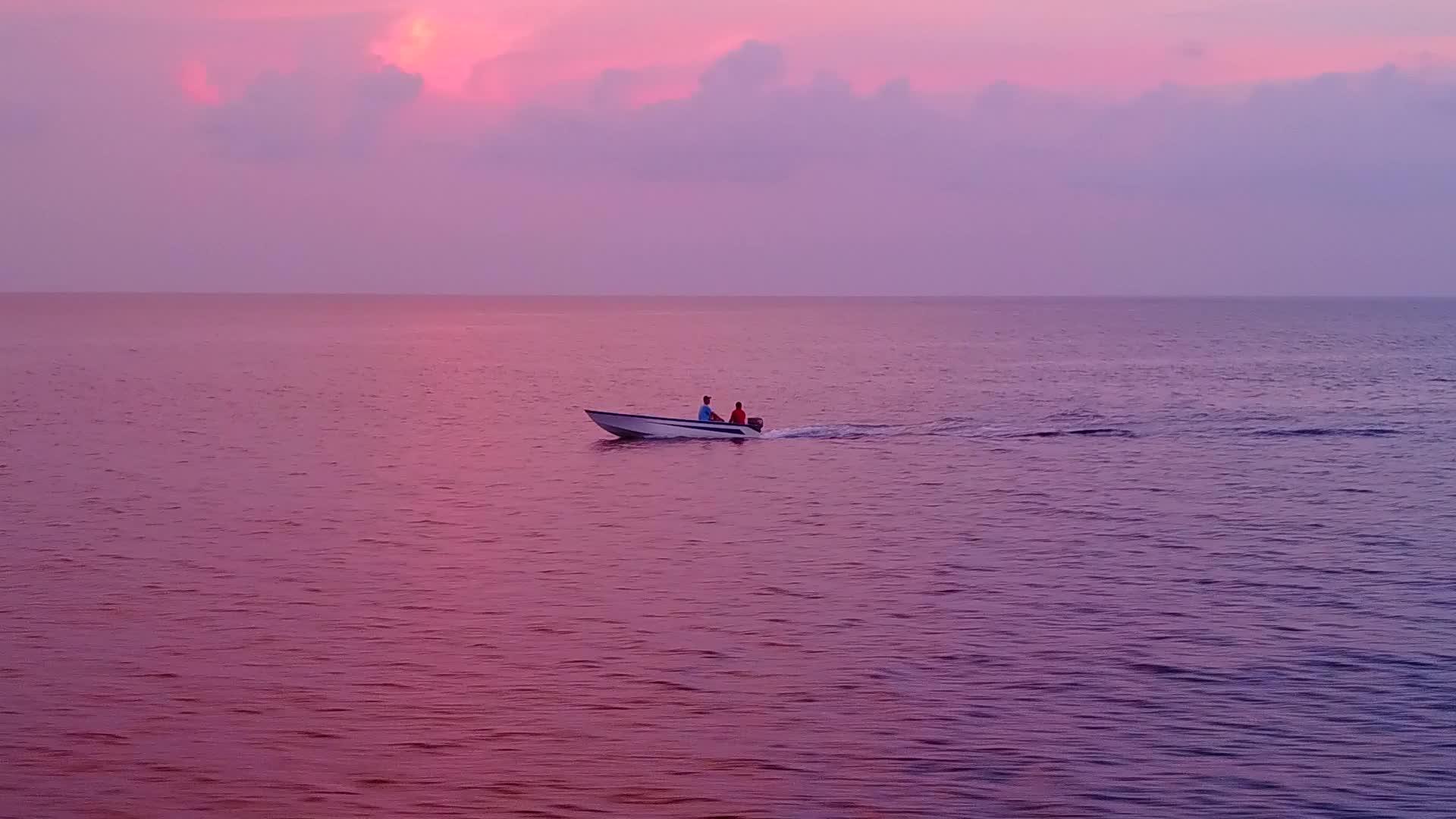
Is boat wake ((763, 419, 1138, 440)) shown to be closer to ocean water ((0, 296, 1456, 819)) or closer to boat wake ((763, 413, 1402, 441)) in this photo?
boat wake ((763, 413, 1402, 441))

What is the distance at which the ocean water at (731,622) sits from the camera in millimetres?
15664

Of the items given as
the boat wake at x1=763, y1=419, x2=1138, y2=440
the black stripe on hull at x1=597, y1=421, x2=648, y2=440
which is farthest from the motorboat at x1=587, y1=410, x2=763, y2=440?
the boat wake at x1=763, y1=419, x2=1138, y2=440

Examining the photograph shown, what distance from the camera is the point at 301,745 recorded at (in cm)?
1662

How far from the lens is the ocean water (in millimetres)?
15664

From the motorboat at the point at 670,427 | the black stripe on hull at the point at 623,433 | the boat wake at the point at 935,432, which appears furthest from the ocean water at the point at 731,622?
the black stripe on hull at the point at 623,433

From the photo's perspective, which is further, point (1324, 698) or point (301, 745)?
point (1324, 698)

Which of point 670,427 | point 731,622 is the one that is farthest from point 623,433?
point 731,622

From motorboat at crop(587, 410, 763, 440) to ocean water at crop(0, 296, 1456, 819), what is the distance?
117cm

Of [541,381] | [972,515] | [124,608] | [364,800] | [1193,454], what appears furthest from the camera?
[541,381]

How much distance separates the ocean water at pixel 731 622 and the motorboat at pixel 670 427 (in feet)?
3.83

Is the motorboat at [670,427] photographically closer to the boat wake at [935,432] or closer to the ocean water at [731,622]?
the ocean water at [731,622]

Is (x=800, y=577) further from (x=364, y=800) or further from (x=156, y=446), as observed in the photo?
(x=156, y=446)

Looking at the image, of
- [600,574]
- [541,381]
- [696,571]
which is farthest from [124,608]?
[541,381]

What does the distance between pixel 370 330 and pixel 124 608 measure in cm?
17101
